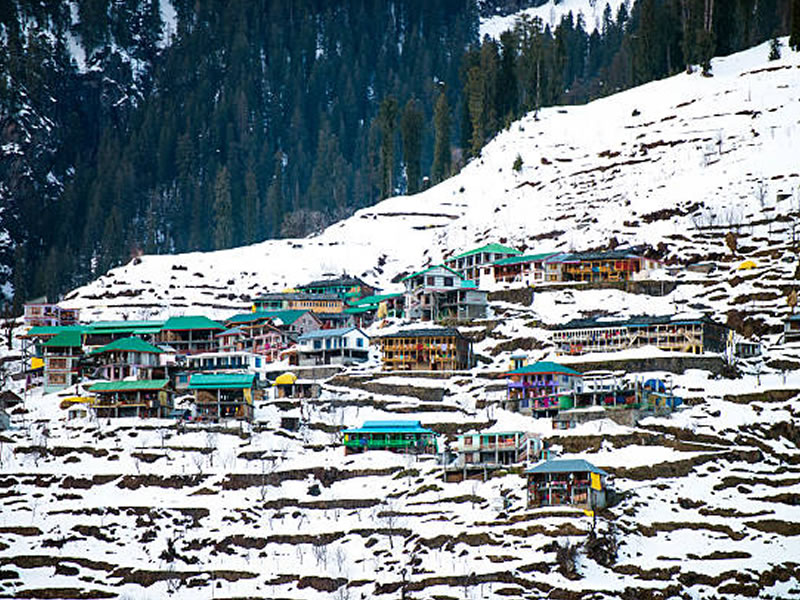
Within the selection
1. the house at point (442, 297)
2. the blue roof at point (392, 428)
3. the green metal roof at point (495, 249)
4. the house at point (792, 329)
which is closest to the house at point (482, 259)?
the green metal roof at point (495, 249)

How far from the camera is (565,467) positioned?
85062 millimetres

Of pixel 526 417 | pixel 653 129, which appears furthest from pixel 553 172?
pixel 526 417

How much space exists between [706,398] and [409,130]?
10692 centimetres

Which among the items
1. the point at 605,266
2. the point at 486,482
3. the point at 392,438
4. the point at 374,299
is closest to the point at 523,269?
the point at 605,266

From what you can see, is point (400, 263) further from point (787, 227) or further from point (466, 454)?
point (466, 454)

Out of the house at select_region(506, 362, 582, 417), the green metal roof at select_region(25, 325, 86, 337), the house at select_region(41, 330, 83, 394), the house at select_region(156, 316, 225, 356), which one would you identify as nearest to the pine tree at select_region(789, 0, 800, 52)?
the house at select_region(506, 362, 582, 417)

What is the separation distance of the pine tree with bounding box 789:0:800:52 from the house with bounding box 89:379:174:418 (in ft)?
360

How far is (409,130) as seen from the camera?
639 ft

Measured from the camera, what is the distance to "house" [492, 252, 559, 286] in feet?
430

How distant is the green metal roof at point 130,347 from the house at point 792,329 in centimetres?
6243

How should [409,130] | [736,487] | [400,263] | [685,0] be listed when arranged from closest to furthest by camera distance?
[736,487], [400,263], [685,0], [409,130]

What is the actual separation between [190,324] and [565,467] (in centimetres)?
5634

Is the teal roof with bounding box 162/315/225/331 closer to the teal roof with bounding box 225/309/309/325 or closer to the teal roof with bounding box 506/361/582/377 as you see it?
the teal roof with bounding box 225/309/309/325

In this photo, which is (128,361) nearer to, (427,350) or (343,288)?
(427,350)
